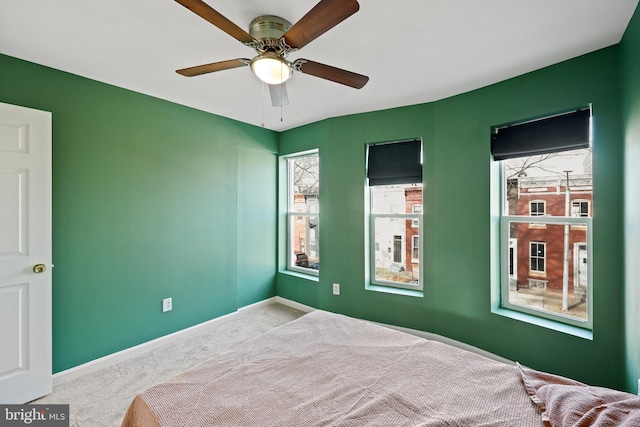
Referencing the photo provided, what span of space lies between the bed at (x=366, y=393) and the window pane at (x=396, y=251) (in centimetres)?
151

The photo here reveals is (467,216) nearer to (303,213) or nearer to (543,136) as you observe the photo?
(543,136)

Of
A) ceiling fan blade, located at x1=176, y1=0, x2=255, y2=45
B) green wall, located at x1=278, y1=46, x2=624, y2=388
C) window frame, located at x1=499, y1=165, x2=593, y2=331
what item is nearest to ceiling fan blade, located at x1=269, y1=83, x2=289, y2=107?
ceiling fan blade, located at x1=176, y1=0, x2=255, y2=45

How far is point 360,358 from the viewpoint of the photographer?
1562 millimetres

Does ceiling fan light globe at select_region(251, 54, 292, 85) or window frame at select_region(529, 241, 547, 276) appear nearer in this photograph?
ceiling fan light globe at select_region(251, 54, 292, 85)

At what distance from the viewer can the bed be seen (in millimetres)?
1096

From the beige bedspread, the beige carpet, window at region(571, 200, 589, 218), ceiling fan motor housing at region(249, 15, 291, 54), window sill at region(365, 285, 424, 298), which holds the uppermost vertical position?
ceiling fan motor housing at region(249, 15, 291, 54)

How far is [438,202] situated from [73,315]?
338cm

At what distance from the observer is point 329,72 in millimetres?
1695

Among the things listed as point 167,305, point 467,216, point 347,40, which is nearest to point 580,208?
point 467,216

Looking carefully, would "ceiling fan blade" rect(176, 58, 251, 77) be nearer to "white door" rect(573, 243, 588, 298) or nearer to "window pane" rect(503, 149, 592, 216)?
"window pane" rect(503, 149, 592, 216)

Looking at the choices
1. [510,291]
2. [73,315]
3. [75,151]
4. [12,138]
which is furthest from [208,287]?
[510,291]

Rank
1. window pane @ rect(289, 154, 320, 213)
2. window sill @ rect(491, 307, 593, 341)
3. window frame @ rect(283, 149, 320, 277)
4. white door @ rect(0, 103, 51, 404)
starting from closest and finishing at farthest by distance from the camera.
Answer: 1. white door @ rect(0, 103, 51, 404)
2. window sill @ rect(491, 307, 593, 341)
3. window pane @ rect(289, 154, 320, 213)
4. window frame @ rect(283, 149, 320, 277)

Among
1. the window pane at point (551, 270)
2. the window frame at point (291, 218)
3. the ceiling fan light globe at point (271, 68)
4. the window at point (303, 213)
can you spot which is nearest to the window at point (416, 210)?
the window pane at point (551, 270)

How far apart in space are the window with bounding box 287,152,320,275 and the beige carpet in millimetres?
832
